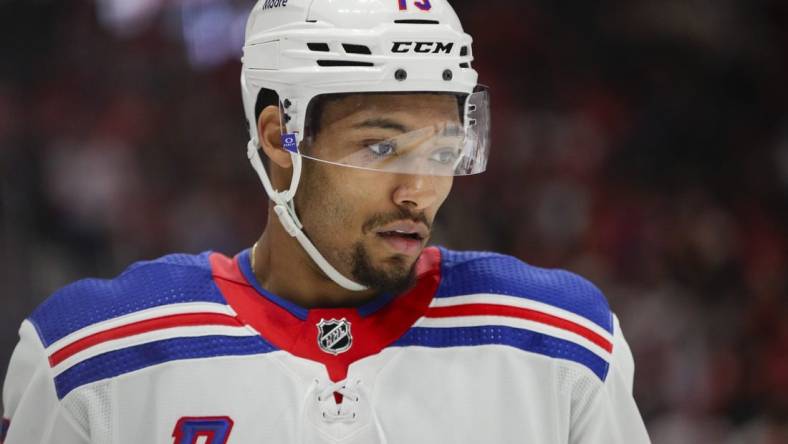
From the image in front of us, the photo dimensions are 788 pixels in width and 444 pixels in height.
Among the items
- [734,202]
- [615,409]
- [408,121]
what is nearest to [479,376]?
[615,409]

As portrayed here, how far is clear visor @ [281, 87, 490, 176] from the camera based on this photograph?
5.44ft

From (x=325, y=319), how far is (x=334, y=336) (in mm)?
34

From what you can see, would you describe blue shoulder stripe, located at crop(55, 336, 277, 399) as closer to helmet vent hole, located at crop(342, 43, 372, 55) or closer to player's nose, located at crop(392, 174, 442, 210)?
player's nose, located at crop(392, 174, 442, 210)

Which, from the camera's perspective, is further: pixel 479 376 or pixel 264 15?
pixel 264 15

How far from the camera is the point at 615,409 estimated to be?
1.73 metres

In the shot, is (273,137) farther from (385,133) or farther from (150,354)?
(150,354)

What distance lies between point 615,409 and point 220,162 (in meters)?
4.06

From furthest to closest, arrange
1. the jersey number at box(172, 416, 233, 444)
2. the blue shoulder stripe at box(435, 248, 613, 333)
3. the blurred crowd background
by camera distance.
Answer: the blurred crowd background → the blue shoulder stripe at box(435, 248, 613, 333) → the jersey number at box(172, 416, 233, 444)

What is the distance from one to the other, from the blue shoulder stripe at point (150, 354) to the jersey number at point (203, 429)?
0.10 m

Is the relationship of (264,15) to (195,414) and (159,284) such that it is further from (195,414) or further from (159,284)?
(195,414)

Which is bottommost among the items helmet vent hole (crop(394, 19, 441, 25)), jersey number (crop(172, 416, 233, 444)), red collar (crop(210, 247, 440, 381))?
jersey number (crop(172, 416, 233, 444))

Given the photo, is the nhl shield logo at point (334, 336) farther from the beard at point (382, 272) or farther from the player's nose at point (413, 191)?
the player's nose at point (413, 191)

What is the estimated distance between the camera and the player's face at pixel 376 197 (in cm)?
167

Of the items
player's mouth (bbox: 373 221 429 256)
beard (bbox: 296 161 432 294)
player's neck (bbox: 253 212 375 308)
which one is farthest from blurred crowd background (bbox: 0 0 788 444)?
player's mouth (bbox: 373 221 429 256)
